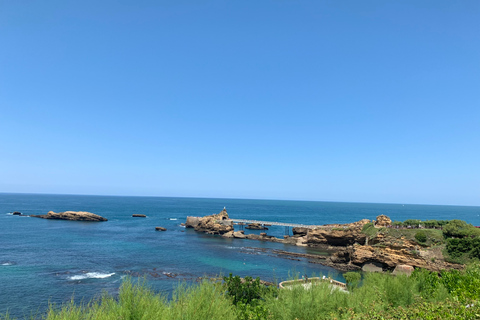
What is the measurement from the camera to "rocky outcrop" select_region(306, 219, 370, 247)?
64375mm

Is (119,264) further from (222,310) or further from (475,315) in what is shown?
(475,315)

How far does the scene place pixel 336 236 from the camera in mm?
67062

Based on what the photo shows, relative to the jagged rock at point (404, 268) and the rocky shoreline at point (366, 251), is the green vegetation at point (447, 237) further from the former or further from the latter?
the jagged rock at point (404, 268)

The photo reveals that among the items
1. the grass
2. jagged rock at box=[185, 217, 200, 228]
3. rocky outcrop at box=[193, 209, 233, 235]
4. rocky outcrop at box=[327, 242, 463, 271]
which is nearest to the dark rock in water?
rocky outcrop at box=[193, 209, 233, 235]

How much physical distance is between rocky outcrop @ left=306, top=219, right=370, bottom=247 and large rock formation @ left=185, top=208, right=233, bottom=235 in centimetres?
2476

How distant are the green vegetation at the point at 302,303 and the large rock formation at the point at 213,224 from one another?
215ft

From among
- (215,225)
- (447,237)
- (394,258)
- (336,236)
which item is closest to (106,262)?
(215,225)

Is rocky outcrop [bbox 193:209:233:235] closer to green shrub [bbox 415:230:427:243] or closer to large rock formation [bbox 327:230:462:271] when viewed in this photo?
large rock formation [bbox 327:230:462:271]

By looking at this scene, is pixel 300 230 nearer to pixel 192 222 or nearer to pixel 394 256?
pixel 192 222

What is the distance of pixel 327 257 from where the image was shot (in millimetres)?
54812

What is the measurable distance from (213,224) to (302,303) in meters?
77.2

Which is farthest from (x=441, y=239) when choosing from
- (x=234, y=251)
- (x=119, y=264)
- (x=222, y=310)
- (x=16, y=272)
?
(x=16, y=272)

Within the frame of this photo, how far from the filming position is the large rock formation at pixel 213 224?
83125 millimetres

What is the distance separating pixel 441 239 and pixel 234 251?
126ft
